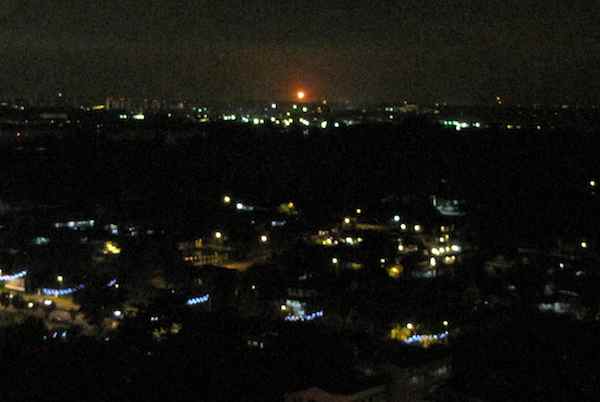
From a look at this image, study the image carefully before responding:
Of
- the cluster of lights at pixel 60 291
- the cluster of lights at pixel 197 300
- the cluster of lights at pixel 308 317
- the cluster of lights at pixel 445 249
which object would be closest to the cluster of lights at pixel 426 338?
the cluster of lights at pixel 308 317

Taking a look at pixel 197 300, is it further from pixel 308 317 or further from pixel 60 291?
pixel 60 291

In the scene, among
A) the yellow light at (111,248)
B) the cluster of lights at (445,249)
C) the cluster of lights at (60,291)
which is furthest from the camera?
the cluster of lights at (445,249)

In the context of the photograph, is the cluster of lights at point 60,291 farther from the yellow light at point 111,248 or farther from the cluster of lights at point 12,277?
the yellow light at point 111,248

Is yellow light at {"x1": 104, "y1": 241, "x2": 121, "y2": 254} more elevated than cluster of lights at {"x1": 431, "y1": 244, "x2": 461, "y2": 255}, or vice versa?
cluster of lights at {"x1": 431, "y1": 244, "x2": 461, "y2": 255}

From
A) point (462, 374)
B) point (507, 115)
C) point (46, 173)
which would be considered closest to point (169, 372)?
point (462, 374)

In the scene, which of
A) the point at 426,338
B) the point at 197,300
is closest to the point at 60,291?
the point at 197,300

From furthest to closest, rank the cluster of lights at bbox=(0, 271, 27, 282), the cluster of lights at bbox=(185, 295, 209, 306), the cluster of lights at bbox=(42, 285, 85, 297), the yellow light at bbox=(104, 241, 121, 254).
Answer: the yellow light at bbox=(104, 241, 121, 254) < the cluster of lights at bbox=(0, 271, 27, 282) < the cluster of lights at bbox=(42, 285, 85, 297) < the cluster of lights at bbox=(185, 295, 209, 306)

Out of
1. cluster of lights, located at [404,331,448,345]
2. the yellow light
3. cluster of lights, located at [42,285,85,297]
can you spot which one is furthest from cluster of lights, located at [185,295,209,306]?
the yellow light

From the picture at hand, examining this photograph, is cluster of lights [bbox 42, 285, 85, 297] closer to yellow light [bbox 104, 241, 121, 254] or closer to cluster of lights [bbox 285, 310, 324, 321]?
yellow light [bbox 104, 241, 121, 254]
